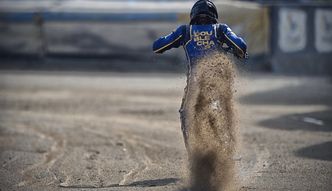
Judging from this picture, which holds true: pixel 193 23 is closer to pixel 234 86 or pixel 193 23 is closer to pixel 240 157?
pixel 234 86

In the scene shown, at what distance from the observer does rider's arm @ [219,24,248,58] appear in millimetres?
7605

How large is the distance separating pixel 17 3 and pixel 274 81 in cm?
1113

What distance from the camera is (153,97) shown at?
1678cm

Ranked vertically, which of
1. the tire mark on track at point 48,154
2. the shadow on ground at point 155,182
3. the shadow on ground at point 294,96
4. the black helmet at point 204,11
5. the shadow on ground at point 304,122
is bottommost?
the shadow on ground at point 294,96

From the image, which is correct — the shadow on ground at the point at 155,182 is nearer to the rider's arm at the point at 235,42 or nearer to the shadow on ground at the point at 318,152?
the rider's arm at the point at 235,42

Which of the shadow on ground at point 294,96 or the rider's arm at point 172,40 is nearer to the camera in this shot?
the rider's arm at point 172,40

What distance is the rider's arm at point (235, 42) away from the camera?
299 inches

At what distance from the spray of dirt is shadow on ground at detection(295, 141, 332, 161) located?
7.61 feet

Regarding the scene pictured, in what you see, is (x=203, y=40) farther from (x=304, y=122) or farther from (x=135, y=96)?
(x=135, y=96)

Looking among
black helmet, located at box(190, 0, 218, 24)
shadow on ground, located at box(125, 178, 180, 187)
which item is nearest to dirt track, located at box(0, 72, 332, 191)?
shadow on ground, located at box(125, 178, 180, 187)

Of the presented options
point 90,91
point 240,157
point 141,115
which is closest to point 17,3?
point 90,91

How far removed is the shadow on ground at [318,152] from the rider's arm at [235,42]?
2.39m

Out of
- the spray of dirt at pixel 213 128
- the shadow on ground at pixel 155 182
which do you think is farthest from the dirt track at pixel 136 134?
the spray of dirt at pixel 213 128

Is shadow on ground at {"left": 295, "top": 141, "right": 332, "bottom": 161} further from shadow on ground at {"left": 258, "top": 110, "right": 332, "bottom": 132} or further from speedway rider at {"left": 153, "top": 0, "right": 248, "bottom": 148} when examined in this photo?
speedway rider at {"left": 153, "top": 0, "right": 248, "bottom": 148}
